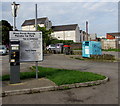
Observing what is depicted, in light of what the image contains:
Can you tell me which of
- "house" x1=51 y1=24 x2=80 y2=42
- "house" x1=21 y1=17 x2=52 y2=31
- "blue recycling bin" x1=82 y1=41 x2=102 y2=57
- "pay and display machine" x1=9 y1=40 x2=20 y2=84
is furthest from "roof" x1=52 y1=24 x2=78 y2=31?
"pay and display machine" x1=9 y1=40 x2=20 y2=84

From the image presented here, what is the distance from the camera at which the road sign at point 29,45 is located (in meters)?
6.68

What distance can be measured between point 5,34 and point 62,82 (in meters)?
40.6

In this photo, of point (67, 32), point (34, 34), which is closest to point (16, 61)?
point (34, 34)

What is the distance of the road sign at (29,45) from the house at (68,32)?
51.3 metres

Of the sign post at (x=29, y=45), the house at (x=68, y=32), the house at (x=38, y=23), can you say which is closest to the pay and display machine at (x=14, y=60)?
the sign post at (x=29, y=45)

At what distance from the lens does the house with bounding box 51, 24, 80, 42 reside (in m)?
57.9

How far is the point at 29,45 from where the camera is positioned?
6.86 meters

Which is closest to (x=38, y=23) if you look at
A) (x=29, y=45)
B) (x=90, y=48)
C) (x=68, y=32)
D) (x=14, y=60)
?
(x=68, y=32)

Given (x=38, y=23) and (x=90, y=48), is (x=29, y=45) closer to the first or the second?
(x=90, y=48)

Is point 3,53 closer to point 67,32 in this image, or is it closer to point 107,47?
point 107,47

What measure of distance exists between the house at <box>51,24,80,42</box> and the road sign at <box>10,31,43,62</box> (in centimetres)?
5133

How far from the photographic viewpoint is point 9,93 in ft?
16.6

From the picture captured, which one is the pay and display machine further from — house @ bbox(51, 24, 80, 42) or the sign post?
house @ bbox(51, 24, 80, 42)

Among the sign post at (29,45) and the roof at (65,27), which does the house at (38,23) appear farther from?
the sign post at (29,45)
